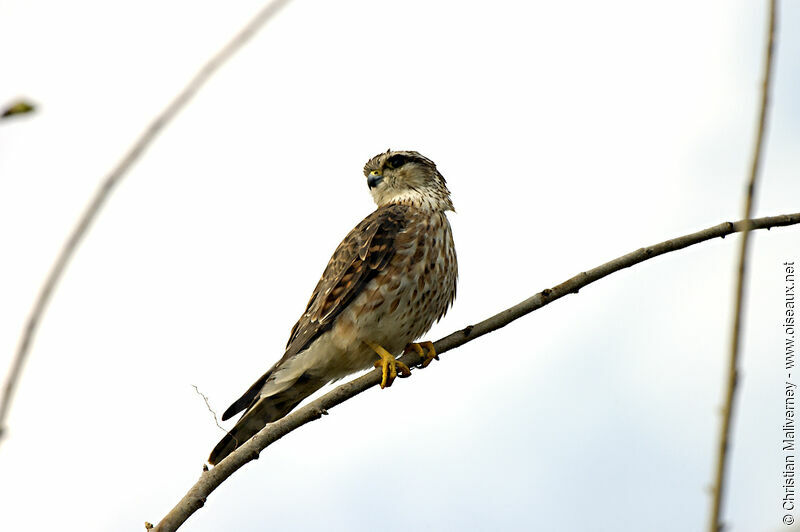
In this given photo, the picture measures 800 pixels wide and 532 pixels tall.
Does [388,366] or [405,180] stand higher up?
[405,180]

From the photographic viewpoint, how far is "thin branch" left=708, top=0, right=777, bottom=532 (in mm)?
1206

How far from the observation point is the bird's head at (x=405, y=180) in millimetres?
5934

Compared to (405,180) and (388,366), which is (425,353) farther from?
(405,180)

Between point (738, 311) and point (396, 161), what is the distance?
5.04m

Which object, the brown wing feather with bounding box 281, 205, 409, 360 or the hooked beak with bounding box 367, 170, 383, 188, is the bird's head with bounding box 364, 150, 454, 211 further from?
the brown wing feather with bounding box 281, 205, 409, 360

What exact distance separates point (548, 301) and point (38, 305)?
2655mm

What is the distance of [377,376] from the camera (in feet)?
13.2

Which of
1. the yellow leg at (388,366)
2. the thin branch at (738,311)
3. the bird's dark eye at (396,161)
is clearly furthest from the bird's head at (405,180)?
the thin branch at (738,311)

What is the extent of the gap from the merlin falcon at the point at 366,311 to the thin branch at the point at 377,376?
32.1 inches

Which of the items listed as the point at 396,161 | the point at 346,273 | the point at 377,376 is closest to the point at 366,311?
the point at 346,273

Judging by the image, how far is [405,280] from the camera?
4.98 m

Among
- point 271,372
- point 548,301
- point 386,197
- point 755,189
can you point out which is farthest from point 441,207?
point 755,189

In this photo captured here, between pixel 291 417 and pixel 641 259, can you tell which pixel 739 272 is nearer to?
pixel 641 259

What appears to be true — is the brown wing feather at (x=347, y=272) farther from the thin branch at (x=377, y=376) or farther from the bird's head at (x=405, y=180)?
the thin branch at (x=377, y=376)
